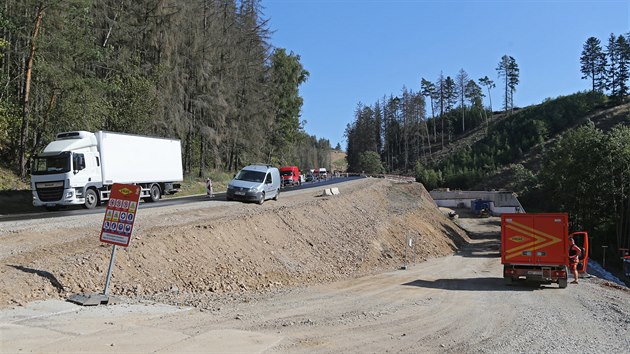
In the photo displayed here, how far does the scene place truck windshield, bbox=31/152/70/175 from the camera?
71.1 ft

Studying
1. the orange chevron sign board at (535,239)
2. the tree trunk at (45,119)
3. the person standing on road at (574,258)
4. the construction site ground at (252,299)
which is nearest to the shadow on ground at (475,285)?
the construction site ground at (252,299)

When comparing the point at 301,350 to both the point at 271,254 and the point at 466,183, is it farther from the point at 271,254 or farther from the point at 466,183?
the point at 466,183

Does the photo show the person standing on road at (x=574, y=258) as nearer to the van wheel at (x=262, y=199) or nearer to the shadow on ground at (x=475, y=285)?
→ the shadow on ground at (x=475, y=285)

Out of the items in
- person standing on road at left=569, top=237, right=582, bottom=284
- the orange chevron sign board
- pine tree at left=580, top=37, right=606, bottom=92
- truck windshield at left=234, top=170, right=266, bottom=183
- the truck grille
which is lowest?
person standing on road at left=569, top=237, right=582, bottom=284

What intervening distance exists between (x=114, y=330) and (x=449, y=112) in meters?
165

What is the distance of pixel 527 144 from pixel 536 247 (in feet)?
355

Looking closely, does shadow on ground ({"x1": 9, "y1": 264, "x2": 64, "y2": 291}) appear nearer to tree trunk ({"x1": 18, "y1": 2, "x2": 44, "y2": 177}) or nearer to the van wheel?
the van wheel

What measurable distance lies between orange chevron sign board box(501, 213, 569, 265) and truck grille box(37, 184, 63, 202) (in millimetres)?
19643

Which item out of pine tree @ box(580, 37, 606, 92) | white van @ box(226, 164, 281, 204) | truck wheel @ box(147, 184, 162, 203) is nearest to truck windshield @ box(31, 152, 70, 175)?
truck wheel @ box(147, 184, 162, 203)

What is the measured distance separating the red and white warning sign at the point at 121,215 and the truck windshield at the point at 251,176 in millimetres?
16293

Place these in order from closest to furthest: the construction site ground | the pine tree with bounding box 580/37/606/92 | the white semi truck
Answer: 1. the construction site ground
2. the white semi truck
3. the pine tree with bounding box 580/37/606/92

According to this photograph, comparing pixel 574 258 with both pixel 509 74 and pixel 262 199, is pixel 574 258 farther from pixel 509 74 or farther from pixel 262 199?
pixel 509 74

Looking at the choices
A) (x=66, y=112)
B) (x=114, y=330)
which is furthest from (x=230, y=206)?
(x=114, y=330)

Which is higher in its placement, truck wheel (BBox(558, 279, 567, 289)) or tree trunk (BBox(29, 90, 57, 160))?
tree trunk (BBox(29, 90, 57, 160))
